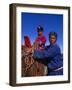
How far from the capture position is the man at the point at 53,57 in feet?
5.28

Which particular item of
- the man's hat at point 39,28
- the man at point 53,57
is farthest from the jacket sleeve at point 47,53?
the man's hat at point 39,28

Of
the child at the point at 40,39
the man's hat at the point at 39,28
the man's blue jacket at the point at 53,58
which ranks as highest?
the man's hat at the point at 39,28

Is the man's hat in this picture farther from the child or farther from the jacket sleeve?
the jacket sleeve

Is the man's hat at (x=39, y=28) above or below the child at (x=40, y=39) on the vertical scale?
above

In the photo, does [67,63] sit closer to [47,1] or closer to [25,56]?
[25,56]

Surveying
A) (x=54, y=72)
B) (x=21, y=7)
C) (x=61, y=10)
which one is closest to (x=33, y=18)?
(x=21, y=7)

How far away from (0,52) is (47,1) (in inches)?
18.1

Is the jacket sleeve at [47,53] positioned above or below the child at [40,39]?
below

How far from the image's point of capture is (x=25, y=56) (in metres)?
1.56

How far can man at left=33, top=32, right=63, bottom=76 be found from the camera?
1.61 meters

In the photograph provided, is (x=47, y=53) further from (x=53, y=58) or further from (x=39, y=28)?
(x=39, y=28)

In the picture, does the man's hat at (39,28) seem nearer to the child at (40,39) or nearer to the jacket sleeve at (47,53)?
the child at (40,39)

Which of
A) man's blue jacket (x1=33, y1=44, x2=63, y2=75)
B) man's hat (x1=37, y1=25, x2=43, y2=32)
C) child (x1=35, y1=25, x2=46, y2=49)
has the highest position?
man's hat (x1=37, y1=25, x2=43, y2=32)

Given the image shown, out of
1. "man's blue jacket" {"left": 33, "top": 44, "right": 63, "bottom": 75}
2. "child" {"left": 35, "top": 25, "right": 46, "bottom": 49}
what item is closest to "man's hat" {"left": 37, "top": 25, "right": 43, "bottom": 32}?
"child" {"left": 35, "top": 25, "right": 46, "bottom": 49}
